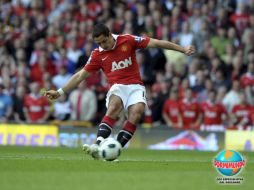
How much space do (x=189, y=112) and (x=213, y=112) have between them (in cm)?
71

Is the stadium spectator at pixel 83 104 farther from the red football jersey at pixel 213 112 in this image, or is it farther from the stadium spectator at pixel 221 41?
the stadium spectator at pixel 221 41

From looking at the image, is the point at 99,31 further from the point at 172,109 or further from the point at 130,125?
the point at 172,109

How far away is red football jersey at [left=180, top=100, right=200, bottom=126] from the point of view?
23.2 meters

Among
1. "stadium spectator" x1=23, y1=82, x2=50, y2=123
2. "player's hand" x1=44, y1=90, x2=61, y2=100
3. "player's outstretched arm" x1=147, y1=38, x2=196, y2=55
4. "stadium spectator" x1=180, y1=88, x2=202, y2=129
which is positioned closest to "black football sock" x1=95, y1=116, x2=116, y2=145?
"player's hand" x1=44, y1=90, x2=61, y2=100

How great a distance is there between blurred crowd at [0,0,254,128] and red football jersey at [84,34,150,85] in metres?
8.47

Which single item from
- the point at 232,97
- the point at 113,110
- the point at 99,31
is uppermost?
the point at 99,31

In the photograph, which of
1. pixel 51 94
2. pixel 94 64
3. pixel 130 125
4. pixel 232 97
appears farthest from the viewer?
pixel 232 97

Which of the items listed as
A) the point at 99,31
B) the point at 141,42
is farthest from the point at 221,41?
the point at 99,31

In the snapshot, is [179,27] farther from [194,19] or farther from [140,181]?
[140,181]

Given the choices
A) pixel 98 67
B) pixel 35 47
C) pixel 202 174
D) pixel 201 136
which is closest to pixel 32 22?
pixel 35 47

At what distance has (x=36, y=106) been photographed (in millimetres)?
24203

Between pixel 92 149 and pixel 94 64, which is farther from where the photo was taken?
pixel 94 64

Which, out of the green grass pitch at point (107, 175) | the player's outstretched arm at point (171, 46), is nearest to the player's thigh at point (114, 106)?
the green grass pitch at point (107, 175)

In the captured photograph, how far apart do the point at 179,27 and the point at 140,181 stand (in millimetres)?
14604
